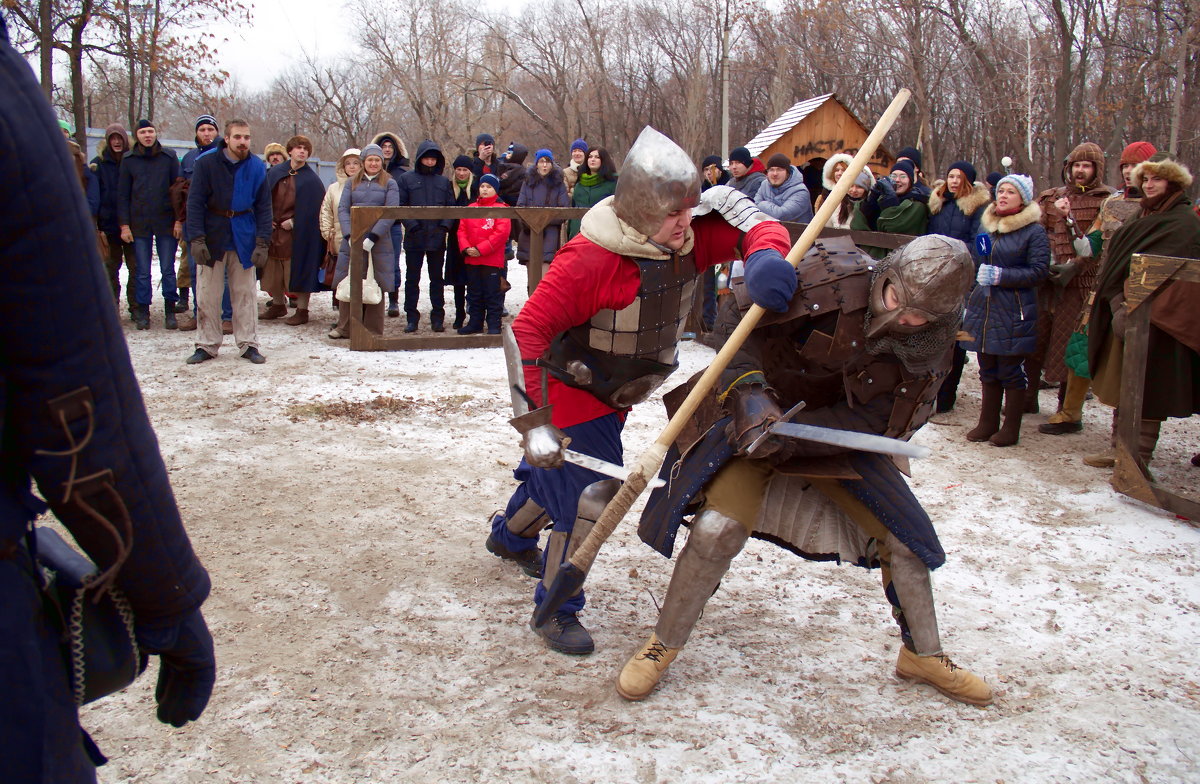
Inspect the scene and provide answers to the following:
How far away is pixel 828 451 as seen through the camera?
2750mm

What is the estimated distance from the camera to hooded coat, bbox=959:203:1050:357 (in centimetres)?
549

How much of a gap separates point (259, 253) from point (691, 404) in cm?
519

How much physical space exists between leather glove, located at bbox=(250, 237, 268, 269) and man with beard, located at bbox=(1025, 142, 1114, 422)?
18.5 ft

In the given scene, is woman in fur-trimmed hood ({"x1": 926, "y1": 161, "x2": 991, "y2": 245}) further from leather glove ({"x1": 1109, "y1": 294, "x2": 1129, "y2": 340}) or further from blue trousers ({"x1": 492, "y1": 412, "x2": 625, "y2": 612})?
blue trousers ({"x1": 492, "y1": 412, "x2": 625, "y2": 612})

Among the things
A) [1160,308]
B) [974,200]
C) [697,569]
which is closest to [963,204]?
[974,200]

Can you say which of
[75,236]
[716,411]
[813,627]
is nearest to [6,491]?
[75,236]

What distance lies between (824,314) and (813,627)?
129 cm

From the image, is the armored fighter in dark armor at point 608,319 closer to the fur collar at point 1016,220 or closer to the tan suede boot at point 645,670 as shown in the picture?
the tan suede boot at point 645,670

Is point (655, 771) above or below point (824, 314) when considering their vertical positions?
below

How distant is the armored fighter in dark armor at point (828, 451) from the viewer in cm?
265

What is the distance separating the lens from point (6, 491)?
1.07 meters

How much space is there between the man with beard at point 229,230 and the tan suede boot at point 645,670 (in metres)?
5.00

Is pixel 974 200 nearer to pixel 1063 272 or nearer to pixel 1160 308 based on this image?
pixel 1063 272

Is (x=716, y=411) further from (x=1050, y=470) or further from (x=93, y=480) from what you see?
(x=1050, y=470)
